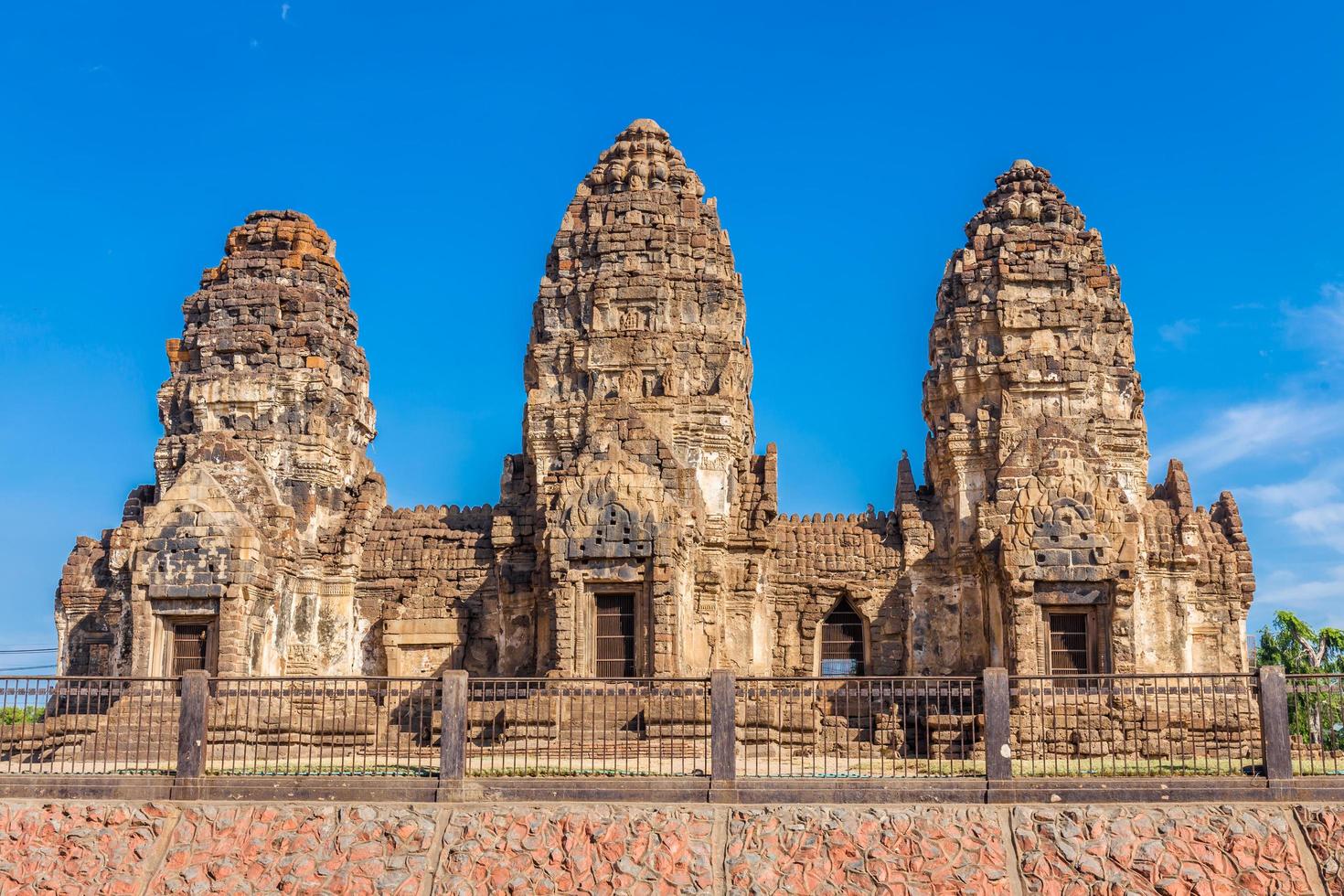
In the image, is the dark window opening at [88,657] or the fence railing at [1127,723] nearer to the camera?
the fence railing at [1127,723]

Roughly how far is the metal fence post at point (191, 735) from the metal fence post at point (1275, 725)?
38.7ft

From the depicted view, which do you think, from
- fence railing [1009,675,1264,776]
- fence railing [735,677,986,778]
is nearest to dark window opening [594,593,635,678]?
fence railing [735,677,986,778]

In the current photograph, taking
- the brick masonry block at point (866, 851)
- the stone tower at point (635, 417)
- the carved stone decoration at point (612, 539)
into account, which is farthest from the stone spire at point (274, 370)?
the brick masonry block at point (866, 851)

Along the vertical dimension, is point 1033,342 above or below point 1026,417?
above

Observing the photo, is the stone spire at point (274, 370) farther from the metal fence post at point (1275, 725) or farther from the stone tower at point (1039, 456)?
the metal fence post at point (1275, 725)

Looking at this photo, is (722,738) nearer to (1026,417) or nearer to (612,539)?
(612,539)

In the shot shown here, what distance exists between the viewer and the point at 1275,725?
15469mm

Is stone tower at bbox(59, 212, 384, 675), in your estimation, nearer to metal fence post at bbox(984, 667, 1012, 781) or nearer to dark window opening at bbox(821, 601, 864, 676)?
dark window opening at bbox(821, 601, 864, 676)

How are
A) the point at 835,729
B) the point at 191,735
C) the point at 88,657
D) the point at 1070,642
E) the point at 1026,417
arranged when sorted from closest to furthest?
1. the point at 191,735
2. the point at 835,729
3. the point at 1070,642
4. the point at 1026,417
5. the point at 88,657

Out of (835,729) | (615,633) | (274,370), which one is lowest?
(835,729)

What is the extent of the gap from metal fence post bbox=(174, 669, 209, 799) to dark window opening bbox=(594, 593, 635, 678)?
8.77 meters

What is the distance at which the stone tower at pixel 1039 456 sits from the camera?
24031 mm

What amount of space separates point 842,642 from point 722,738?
11.9m

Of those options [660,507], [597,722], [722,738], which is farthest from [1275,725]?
[660,507]
